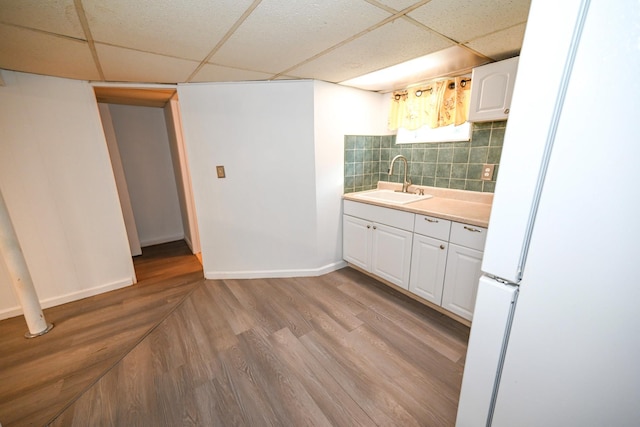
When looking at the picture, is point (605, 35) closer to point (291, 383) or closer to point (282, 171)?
point (291, 383)

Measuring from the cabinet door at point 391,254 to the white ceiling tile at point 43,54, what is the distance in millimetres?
2511

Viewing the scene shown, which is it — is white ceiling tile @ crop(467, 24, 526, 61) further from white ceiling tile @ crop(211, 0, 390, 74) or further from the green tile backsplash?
white ceiling tile @ crop(211, 0, 390, 74)

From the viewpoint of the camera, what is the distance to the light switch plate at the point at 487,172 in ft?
6.88

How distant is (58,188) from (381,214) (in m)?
2.97

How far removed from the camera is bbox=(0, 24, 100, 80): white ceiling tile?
1.31 m

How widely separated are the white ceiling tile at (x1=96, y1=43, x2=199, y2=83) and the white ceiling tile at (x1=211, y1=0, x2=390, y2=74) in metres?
0.34

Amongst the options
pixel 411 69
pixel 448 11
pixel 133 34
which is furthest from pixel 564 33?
pixel 133 34

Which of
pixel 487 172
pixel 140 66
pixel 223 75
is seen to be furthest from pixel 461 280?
pixel 140 66

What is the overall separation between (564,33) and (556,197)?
15.8 inches

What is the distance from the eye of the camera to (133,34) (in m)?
1.31

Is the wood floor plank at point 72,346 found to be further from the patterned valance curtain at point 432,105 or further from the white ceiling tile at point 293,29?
the patterned valance curtain at point 432,105

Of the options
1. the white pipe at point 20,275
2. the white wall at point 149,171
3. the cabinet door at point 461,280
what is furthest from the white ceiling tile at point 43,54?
the cabinet door at point 461,280

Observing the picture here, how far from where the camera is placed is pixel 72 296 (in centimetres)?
237

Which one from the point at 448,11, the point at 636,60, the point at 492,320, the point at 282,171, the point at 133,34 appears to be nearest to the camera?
the point at 636,60
